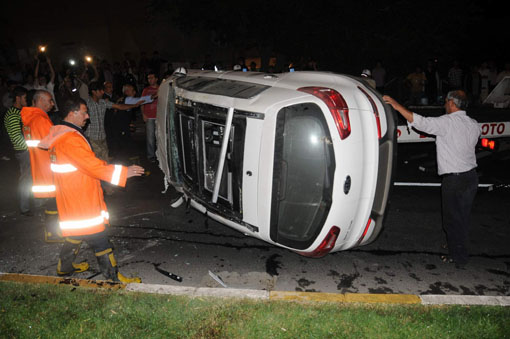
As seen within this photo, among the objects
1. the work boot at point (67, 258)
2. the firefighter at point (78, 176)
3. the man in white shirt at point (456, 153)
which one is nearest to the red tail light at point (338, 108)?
the man in white shirt at point (456, 153)

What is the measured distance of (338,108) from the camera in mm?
3662

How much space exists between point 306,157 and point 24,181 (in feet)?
14.4

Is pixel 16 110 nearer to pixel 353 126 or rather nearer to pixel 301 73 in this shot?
pixel 301 73

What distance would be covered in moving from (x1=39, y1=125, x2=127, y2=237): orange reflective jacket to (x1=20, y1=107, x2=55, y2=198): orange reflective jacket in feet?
5.11

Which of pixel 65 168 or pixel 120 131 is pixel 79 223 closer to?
pixel 65 168

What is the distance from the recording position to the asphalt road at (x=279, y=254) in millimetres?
4191

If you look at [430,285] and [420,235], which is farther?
[420,235]

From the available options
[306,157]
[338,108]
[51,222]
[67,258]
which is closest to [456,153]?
[338,108]

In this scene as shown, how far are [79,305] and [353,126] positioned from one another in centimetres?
302

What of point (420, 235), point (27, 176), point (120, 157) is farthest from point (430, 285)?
point (120, 157)

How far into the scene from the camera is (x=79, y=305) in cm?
368

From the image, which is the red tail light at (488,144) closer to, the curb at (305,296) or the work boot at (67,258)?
the curb at (305,296)

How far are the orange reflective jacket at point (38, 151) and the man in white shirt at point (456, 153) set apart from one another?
165 inches

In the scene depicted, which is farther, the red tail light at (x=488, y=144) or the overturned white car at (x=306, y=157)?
the red tail light at (x=488, y=144)
